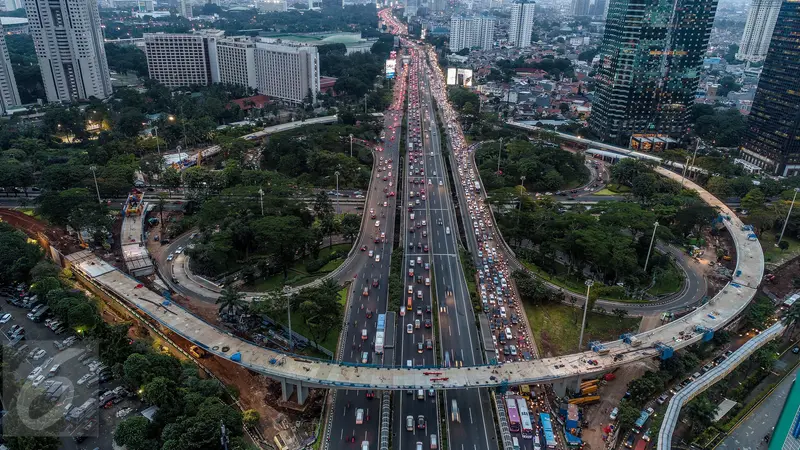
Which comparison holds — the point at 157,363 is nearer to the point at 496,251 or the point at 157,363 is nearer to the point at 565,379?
the point at 565,379

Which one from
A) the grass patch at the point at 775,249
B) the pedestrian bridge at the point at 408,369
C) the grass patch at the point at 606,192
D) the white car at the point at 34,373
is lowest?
the white car at the point at 34,373

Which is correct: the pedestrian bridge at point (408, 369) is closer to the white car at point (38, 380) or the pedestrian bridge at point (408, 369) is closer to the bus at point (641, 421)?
the bus at point (641, 421)

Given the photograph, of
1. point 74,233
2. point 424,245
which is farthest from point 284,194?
point 74,233

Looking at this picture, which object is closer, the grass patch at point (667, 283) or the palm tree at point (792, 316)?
the palm tree at point (792, 316)

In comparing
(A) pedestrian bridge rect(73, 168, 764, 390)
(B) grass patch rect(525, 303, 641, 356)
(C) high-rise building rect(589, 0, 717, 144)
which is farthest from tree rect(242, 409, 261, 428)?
(C) high-rise building rect(589, 0, 717, 144)

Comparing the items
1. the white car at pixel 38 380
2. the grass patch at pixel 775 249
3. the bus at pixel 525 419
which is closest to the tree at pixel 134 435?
the white car at pixel 38 380

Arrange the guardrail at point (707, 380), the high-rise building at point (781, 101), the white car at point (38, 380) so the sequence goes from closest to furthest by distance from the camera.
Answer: the guardrail at point (707, 380) < the white car at point (38, 380) < the high-rise building at point (781, 101)
